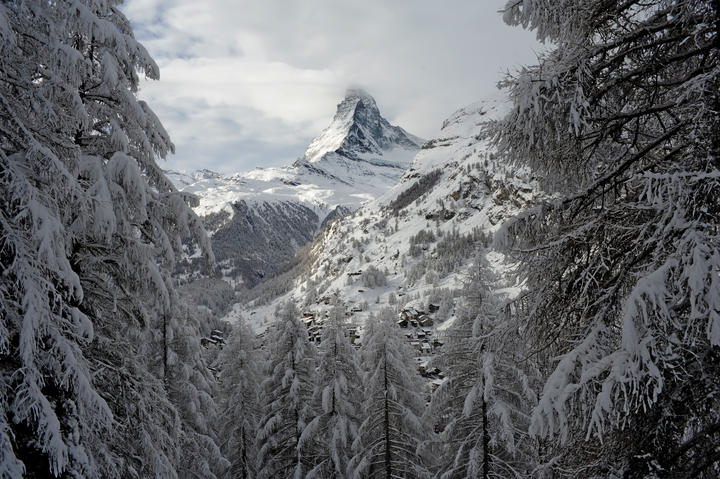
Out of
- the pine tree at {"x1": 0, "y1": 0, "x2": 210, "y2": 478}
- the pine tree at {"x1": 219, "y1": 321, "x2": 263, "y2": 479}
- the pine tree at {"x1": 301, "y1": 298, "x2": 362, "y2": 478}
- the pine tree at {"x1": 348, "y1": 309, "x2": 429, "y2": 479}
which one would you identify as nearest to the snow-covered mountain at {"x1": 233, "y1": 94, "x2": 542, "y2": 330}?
the pine tree at {"x1": 219, "y1": 321, "x2": 263, "y2": 479}

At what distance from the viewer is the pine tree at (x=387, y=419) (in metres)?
15.2

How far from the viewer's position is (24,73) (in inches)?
188

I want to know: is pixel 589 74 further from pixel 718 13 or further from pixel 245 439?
pixel 245 439

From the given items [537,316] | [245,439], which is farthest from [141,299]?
[245,439]

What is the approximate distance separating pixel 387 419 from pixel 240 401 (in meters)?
7.10

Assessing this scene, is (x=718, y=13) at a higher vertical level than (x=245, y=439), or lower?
higher

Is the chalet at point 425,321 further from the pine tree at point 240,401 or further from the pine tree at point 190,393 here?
the pine tree at point 190,393

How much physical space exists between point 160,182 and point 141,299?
7.11 ft

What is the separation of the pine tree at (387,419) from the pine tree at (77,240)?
9.62 meters

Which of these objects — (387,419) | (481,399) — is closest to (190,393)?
(387,419)

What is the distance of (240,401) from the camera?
18.0m

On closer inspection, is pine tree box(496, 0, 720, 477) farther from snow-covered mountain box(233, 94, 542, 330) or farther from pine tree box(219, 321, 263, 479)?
snow-covered mountain box(233, 94, 542, 330)

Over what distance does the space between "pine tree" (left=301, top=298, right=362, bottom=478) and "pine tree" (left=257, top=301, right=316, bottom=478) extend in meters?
0.62

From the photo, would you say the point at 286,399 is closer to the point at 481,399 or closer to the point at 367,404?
the point at 367,404
